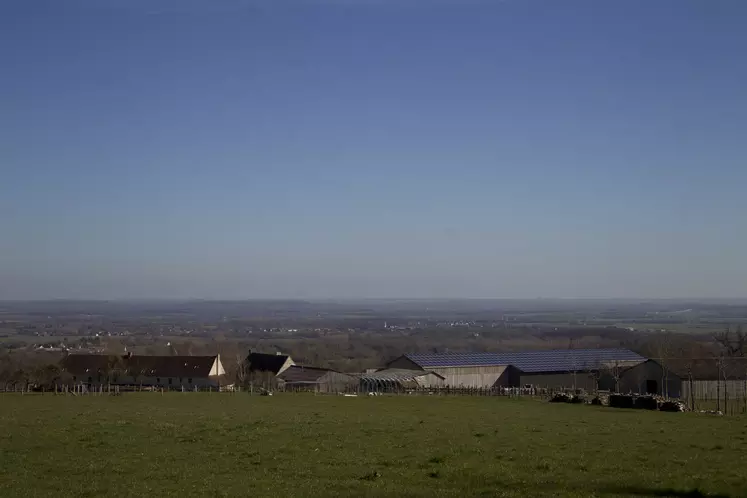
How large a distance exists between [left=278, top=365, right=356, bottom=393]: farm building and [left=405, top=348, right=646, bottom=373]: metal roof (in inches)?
384

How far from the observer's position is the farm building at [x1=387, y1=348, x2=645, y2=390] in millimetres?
79500

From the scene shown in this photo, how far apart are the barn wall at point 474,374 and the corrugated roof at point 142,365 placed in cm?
2472

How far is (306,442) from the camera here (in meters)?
25.3

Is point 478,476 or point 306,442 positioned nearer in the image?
point 478,476

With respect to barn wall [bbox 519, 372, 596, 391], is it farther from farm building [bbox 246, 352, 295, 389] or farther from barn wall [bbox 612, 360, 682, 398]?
farm building [bbox 246, 352, 295, 389]

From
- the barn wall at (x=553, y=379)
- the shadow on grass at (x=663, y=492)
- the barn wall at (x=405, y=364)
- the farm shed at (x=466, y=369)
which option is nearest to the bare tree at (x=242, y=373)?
the barn wall at (x=405, y=364)

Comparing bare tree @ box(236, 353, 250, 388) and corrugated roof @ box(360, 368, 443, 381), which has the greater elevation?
corrugated roof @ box(360, 368, 443, 381)

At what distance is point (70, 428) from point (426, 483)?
15.6 m

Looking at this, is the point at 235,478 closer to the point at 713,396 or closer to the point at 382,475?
the point at 382,475

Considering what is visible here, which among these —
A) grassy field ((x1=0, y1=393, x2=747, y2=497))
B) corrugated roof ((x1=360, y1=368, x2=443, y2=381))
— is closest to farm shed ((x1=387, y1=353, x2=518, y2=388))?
corrugated roof ((x1=360, y1=368, x2=443, y2=381))

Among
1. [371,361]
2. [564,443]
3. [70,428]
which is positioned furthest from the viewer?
[371,361]

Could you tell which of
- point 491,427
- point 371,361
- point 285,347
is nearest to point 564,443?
point 491,427

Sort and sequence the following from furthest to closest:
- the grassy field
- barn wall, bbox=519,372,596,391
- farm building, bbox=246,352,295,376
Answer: farm building, bbox=246,352,295,376 → barn wall, bbox=519,372,596,391 → the grassy field

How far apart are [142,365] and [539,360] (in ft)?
131
